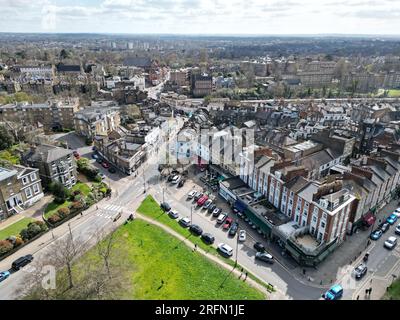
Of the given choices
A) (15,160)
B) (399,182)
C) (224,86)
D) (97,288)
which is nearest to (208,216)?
(97,288)

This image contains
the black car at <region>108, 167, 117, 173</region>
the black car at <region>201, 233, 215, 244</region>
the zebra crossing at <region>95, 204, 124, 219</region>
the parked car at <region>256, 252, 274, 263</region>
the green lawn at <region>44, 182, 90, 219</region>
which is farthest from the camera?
the black car at <region>108, 167, 117, 173</region>

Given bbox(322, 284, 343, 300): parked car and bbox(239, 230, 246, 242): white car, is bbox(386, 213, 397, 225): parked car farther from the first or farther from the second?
bbox(239, 230, 246, 242): white car

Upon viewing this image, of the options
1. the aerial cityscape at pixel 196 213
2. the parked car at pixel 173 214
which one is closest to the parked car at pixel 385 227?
the aerial cityscape at pixel 196 213

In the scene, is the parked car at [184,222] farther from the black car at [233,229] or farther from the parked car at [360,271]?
the parked car at [360,271]

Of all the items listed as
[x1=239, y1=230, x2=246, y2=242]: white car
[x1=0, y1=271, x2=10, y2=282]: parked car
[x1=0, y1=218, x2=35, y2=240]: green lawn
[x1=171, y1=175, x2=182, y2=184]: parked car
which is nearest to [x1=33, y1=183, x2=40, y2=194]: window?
[x1=0, y1=218, x2=35, y2=240]: green lawn

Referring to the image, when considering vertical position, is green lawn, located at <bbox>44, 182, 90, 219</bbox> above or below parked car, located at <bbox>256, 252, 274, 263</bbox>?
above

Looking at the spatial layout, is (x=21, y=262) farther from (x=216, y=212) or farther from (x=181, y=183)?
(x=181, y=183)

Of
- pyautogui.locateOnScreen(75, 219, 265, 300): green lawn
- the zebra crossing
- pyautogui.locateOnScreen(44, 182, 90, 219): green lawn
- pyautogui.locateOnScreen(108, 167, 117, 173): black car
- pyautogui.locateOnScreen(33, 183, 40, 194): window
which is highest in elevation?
pyautogui.locateOnScreen(33, 183, 40, 194): window
